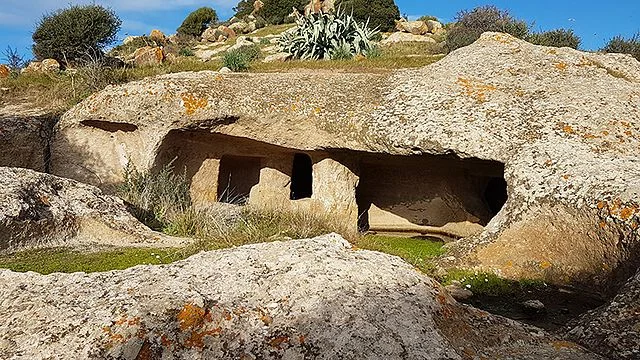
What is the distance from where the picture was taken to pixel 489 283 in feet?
19.2

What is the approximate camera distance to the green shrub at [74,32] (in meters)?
23.0

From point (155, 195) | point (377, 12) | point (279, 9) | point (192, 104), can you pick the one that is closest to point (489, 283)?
point (155, 195)

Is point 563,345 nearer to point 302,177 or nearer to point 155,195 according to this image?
point 155,195

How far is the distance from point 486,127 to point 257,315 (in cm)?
573

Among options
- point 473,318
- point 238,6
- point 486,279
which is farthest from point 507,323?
point 238,6

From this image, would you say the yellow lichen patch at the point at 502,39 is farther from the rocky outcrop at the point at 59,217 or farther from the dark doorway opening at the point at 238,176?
the rocky outcrop at the point at 59,217

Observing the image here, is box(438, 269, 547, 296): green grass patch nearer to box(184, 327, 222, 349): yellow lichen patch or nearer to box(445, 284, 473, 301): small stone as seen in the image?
box(445, 284, 473, 301): small stone

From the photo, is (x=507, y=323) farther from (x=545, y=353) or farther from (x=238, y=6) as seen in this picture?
(x=238, y=6)

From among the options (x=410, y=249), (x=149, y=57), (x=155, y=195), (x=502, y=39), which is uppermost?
(x=502, y=39)

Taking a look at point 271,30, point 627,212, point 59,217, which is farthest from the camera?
point 271,30

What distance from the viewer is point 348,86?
971 centimetres

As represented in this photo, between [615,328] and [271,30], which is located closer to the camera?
[615,328]

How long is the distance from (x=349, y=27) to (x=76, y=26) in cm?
1156

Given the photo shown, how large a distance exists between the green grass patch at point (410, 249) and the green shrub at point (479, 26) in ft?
43.9
